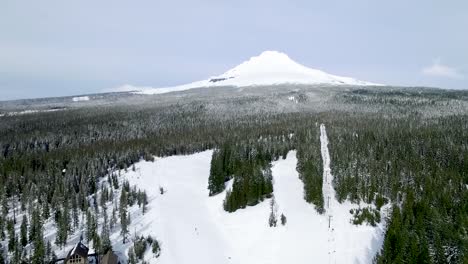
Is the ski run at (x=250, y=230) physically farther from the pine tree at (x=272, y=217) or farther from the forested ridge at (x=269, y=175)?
the forested ridge at (x=269, y=175)

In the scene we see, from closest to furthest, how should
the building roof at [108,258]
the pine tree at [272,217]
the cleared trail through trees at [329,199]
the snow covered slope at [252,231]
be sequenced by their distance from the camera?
the building roof at [108,258]
the cleared trail through trees at [329,199]
the snow covered slope at [252,231]
the pine tree at [272,217]

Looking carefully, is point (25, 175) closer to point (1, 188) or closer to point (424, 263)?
point (1, 188)

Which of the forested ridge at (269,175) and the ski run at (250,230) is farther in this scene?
the ski run at (250,230)

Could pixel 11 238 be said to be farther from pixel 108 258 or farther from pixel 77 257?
pixel 108 258

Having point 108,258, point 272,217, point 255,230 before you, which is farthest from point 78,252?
point 272,217

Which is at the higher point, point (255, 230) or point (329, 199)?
point (329, 199)

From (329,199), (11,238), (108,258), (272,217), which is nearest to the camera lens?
(108,258)

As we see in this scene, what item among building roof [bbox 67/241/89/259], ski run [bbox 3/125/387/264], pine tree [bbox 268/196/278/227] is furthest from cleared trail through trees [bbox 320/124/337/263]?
building roof [bbox 67/241/89/259]

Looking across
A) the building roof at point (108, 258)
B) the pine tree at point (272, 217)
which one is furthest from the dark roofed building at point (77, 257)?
the pine tree at point (272, 217)

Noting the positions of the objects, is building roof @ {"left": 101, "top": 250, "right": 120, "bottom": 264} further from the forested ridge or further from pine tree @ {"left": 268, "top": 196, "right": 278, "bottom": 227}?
pine tree @ {"left": 268, "top": 196, "right": 278, "bottom": 227}
